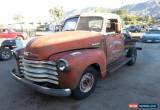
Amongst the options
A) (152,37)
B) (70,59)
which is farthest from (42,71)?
(152,37)

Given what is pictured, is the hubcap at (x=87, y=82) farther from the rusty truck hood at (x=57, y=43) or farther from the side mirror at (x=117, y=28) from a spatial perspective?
the side mirror at (x=117, y=28)

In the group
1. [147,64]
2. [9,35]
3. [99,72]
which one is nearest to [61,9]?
[9,35]

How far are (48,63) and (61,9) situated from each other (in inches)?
1674

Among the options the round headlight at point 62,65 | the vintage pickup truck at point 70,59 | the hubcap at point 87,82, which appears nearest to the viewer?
the round headlight at point 62,65

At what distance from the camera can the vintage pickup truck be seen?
5.14m

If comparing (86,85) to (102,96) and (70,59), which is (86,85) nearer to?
(102,96)

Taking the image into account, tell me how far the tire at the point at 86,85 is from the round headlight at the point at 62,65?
2.13 feet

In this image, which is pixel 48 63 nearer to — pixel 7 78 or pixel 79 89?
pixel 79 89

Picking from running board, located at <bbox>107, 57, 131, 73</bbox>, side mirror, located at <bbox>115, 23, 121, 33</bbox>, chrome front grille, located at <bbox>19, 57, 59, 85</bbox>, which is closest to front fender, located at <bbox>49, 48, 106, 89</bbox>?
chrome front grille, located at <bbox>19, 57, 59, 85</bbox>

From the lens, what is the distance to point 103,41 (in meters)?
6.65

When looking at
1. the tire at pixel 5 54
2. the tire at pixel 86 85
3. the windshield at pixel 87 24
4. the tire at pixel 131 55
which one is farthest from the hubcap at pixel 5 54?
the tire at pixel 86 85

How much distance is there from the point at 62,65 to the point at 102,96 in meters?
1.57

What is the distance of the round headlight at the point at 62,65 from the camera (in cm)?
502

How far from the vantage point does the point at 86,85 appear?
590 cm
